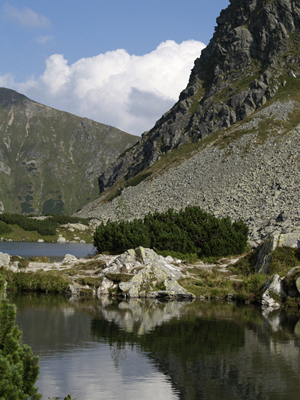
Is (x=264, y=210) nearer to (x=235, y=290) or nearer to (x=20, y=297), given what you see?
(x=235, y=290)

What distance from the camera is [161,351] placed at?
80.7ft

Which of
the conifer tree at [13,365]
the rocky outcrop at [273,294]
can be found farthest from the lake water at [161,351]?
the conifer tree at [13,365]

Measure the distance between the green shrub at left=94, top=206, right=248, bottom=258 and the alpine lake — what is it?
67.6 feet

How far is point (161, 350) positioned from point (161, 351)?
20 cm

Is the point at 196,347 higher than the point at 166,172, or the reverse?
the point at 166,172

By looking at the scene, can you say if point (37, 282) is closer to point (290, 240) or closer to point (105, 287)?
point (105, 287)

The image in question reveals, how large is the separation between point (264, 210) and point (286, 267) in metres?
55.3

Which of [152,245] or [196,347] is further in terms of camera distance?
[152,245]

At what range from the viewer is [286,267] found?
45.8 m

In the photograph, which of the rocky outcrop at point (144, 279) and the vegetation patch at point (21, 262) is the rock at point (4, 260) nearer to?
the vegetation patch at point (21, 262)

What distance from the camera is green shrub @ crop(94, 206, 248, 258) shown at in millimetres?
60875

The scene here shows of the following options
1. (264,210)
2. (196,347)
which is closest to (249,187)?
(264,210)

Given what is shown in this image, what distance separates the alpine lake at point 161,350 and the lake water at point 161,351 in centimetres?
4

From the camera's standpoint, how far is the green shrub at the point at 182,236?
60.9m
